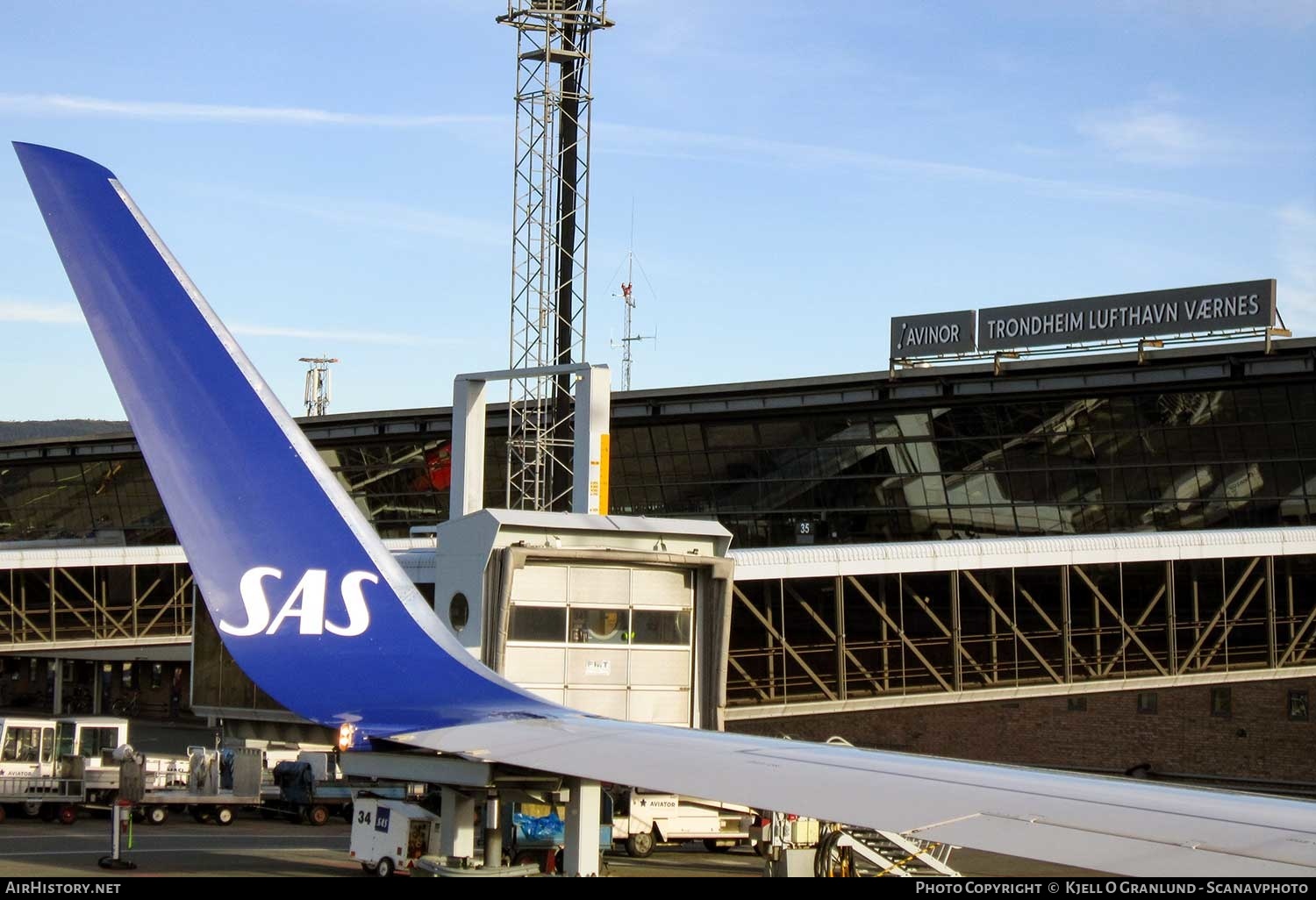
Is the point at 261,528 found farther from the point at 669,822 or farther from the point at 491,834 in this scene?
the point at 669,822

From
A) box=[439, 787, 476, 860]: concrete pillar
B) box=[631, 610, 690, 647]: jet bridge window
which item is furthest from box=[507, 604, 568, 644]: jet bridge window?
box=[439, 787, 476, 860]: concrete pillar

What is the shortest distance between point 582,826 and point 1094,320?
53.4 meters

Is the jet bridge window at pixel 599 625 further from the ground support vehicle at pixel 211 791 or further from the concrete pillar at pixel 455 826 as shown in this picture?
the ground support vehicle at pixel 211 791

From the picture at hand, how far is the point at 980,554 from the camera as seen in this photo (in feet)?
147

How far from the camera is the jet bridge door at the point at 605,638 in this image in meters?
28.1

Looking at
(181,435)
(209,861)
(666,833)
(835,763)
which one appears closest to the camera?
(835,763)

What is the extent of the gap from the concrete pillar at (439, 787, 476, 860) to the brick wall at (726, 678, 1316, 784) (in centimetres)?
3622

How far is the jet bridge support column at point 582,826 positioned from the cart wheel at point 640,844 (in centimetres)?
2006

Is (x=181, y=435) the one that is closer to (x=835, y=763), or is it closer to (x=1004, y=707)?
(x=835, y=763)

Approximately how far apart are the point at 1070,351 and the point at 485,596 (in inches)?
1662

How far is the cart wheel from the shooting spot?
33125mm

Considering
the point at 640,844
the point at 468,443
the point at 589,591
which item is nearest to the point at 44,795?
the point at 640,844

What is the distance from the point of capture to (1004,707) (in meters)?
56.7

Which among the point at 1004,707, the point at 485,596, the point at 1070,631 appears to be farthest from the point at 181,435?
the point at 1004,707
